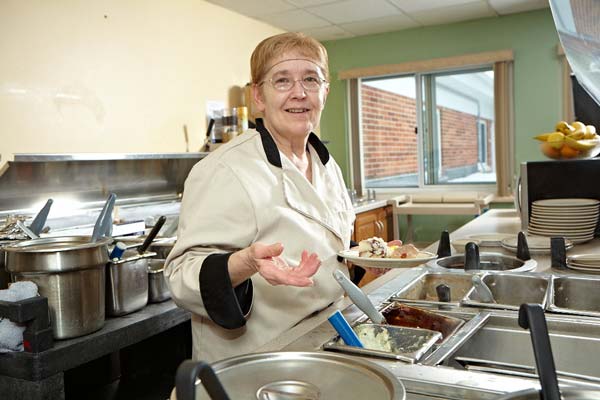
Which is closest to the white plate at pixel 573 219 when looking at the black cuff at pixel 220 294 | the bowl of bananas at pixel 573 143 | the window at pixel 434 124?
the bowl of bananas at pixel 573 143

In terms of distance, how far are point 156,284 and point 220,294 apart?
1015mm

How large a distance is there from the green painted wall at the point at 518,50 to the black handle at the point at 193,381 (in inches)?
219

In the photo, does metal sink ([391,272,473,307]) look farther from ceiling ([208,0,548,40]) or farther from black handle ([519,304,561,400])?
ceiling ([208,0,548,40])

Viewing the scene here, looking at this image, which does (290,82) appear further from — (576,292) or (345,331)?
(576,292)

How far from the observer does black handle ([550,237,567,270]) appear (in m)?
1.71

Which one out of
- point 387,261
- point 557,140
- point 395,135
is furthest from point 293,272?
point 395,135

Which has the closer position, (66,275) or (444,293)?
(444,293)

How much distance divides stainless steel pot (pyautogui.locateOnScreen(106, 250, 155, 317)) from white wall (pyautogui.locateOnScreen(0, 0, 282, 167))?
1646mm

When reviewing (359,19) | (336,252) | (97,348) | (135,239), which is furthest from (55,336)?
(359,19)

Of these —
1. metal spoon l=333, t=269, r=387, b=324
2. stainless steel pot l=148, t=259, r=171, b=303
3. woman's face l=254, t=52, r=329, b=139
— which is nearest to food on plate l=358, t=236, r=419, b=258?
metal spoon l=333, t=269, r=387, b=324

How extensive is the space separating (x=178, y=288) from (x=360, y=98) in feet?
17.9

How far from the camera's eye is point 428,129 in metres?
6.17

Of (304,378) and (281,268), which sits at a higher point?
(281,268)

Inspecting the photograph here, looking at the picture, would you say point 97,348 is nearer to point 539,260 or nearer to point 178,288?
point 178,288
